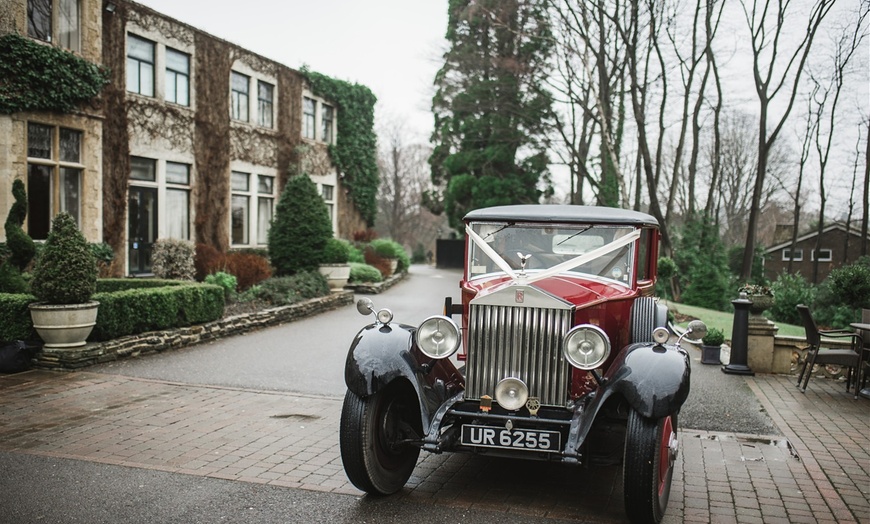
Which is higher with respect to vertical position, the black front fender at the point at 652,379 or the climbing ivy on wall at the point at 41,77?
the climbing ivy on wall at the point at 41,77

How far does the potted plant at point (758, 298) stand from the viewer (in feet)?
32.7

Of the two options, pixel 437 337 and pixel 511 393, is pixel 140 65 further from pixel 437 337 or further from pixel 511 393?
pixel 511 393

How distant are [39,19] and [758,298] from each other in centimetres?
1455

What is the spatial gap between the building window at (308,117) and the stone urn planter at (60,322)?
53.3 feet

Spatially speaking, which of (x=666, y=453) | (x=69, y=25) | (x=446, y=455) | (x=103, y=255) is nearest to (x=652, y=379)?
(x=666, y=453)

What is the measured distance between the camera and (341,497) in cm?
497

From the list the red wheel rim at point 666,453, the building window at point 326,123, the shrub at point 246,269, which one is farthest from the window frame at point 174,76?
the red wheel rim at point 666,453

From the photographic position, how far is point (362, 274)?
21375 millimetres

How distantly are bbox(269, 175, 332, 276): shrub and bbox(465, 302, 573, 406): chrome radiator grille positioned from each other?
1371cm

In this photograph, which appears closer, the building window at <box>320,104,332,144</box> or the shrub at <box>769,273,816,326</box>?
the shrub at <box>769,273,816,326</box>

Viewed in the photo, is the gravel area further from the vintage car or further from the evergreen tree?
the evergreen tree

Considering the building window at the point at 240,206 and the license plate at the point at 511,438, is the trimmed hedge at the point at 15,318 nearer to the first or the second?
the license plate at the point at 511,438

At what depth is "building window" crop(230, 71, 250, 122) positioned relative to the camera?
21.1 meters

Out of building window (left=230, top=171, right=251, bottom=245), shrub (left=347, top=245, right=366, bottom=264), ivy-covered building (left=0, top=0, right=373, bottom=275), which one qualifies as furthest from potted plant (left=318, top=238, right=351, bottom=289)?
shrub (left=347, top=245, right=366, bottom=264)
